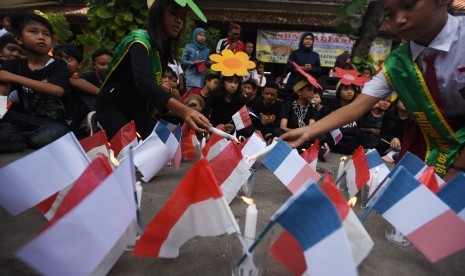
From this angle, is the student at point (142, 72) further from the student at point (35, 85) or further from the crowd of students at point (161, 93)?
the student at point (35, 85)

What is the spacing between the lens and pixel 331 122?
1921 millimetres

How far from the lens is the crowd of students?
→ 1.95m

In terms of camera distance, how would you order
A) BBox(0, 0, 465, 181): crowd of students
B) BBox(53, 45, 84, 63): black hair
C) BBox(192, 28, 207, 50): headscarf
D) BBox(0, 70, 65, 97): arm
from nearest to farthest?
BBox(0, 0, 465, 181): crowd of students → BBox(0, 70, 65, 97): arm → BBox(53, 45, 84, 63): black hair → BBox(192, 28, 207, 50): headscarf

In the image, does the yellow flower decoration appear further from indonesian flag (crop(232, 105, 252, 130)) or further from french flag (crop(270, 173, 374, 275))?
french flag (crop(270, 173, 374, 275))

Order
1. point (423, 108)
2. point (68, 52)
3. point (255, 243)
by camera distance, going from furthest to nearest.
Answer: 1. point (68, 52)
2. point (423, 108)
3. point (255, 243)

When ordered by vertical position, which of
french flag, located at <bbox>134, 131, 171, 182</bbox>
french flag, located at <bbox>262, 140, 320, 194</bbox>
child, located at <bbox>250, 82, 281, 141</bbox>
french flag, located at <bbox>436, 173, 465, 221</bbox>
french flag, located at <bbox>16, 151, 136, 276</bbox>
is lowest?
child, located at <bbox>250, 82, 281, 141</bbox>

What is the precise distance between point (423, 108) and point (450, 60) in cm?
27

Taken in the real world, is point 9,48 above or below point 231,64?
above

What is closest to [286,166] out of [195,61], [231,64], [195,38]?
[231,64]

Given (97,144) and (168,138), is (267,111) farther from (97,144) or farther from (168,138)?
(97,144)

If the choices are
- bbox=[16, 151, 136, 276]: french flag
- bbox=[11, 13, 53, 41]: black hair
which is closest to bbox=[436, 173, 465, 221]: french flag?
bbox=[16, 151, 136, 276]: french flag

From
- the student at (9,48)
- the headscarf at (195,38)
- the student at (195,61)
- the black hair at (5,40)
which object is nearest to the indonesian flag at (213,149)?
the student at (9,48)

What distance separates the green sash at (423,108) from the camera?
1.81 meters

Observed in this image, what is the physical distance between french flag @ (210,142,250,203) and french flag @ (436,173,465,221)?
2.92 ft
